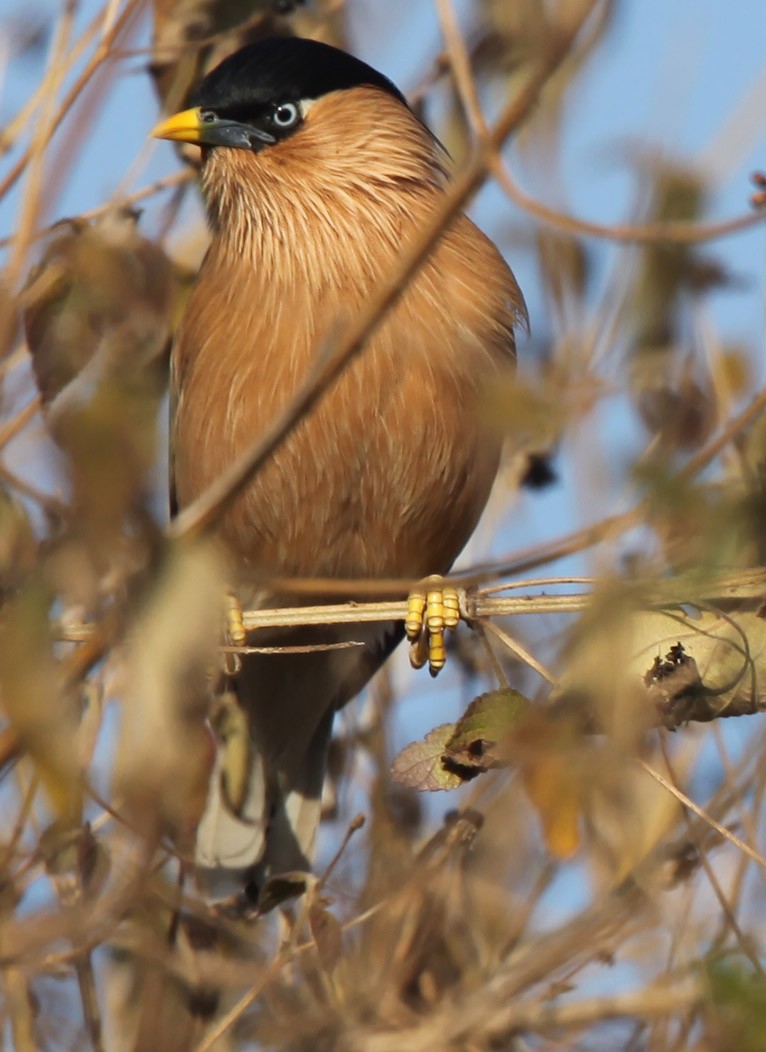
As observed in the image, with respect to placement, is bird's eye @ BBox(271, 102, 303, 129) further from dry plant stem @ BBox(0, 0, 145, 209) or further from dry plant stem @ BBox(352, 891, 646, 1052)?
dry plant stem @ BBox(352, 891, 646, 1052)

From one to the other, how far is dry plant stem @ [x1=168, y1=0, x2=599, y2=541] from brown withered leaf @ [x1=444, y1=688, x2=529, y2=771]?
81 cm

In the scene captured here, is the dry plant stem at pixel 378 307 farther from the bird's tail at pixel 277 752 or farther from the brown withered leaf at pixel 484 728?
the bird's tail at pixel 277 752

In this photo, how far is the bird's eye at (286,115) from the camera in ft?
13.6

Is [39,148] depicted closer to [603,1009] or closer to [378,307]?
[378,307]

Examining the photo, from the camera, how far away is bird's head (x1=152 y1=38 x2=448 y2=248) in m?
3.95

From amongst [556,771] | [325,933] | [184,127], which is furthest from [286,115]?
[556,771]

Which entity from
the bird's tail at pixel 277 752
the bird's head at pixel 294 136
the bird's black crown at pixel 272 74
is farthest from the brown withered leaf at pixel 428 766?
the bird's black crown at pixel 272 74

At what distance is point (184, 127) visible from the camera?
12.7ft

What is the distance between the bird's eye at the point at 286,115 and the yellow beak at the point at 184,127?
0.26 metres

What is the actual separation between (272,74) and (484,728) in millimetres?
2183

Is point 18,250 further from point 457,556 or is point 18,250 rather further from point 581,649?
point 457,556

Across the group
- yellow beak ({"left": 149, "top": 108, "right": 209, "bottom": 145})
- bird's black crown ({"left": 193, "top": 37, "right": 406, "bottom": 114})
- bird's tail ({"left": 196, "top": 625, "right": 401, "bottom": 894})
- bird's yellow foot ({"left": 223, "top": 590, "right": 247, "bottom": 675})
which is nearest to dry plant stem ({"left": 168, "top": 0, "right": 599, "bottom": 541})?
bird's yellow foot ({"left": 223, "top": 590, "right": 247, "bottom": 675})

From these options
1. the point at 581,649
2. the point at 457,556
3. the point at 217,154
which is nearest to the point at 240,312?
the point at 217,154

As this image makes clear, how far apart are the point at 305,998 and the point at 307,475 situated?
4.40ft
